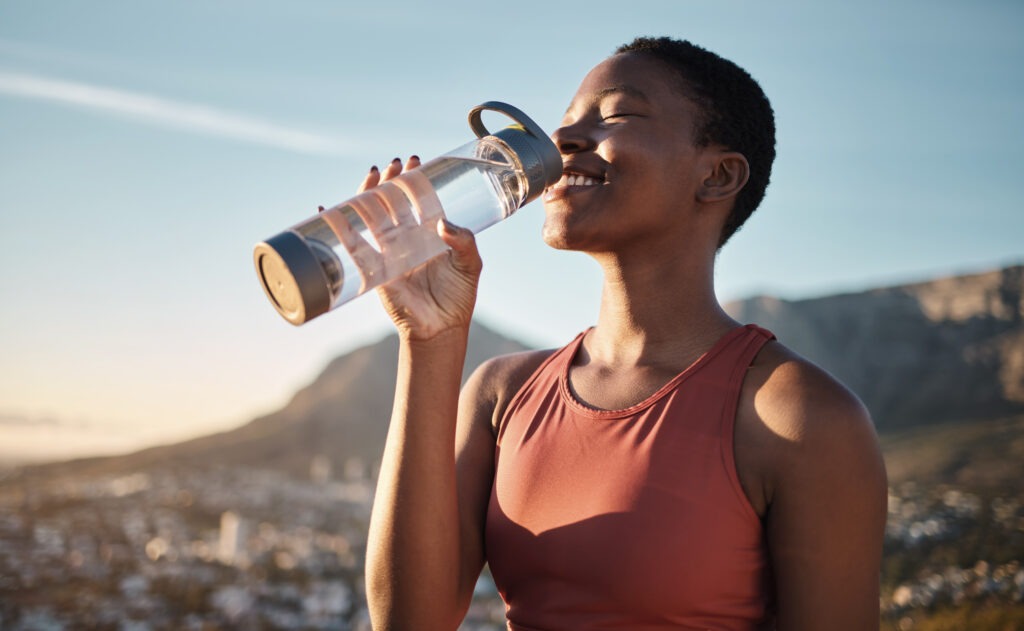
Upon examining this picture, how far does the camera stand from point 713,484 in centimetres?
155

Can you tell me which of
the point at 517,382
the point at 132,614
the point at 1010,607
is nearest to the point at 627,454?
the point at 517,382

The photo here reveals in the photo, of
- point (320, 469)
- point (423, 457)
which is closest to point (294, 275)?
point (423, 457)

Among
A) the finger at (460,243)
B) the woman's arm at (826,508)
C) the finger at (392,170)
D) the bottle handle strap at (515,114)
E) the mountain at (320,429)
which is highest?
the bottle handle strap at (515,114)

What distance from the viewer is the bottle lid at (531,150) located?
Result: 5.41 feet

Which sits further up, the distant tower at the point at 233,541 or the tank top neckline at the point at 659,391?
the tank top neckline at the point at 659,391

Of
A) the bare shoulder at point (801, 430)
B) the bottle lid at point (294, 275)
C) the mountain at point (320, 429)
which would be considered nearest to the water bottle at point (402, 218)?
the bottle lid at point (294, 275)

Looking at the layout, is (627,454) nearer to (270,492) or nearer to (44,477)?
(270,492)

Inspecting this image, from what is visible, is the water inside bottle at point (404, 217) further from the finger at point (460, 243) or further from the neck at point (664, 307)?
the neck at point (664, 307)

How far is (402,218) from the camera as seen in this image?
63.1 inches

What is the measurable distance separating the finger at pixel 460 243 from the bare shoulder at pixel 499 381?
497 mm

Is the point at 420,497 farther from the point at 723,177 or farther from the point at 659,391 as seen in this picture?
the point at 723,177

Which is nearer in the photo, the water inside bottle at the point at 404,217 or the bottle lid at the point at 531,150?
the water inside bottle at the point at 404,217

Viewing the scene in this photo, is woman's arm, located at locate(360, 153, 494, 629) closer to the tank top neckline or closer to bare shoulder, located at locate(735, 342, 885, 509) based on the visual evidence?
the tank top neckline

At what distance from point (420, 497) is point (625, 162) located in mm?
807
